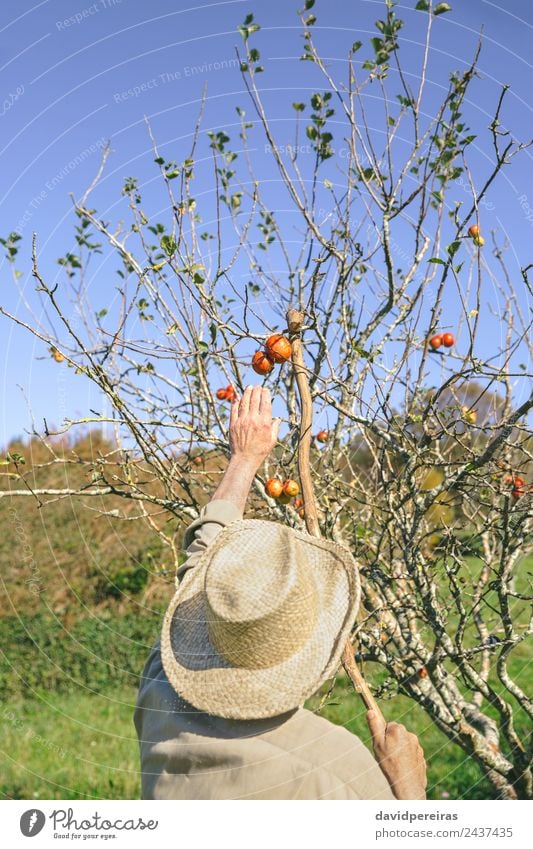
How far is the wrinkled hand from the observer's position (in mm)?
2246

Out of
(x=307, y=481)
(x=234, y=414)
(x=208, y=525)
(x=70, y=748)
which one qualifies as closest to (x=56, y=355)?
(x=234, y=414)

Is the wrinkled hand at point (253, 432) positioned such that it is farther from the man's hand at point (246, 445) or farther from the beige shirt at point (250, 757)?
the beige shirt at point (250, 757)

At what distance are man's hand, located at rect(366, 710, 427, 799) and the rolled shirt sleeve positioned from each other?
24.1 inches

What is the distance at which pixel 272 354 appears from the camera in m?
2.28

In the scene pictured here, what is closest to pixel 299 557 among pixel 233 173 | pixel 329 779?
pixel 329 779

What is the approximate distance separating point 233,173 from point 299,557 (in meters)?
2.30

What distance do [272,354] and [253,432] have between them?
245mm

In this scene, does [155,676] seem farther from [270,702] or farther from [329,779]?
[329,779]

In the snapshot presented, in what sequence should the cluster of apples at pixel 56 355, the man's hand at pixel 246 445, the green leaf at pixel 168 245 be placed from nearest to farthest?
the man's hand at pixel 246 445
the green leaf at pixel 168 245
the cluster of apples at pixel 56 355

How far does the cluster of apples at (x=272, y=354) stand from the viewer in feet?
7.41

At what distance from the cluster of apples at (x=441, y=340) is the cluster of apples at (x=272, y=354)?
3.81 ft

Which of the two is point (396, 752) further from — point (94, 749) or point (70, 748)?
point (70, 748)

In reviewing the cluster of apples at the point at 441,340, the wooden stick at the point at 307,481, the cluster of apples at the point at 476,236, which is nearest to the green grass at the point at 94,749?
the cluster of apples at the point at 441,340

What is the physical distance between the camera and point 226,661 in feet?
5.98
